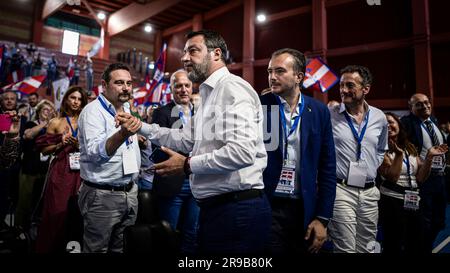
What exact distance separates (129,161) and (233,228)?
44.2 inches

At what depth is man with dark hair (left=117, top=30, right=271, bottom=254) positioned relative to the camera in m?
1.31

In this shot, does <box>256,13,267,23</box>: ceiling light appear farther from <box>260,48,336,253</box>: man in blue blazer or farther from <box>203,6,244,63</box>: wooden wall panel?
<box>260,48,336,253</box>: man in blue blazer

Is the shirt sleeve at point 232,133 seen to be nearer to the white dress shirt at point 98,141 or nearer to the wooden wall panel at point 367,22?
the white dress shirt at point 98,141

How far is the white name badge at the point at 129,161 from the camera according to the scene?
2.17 meters

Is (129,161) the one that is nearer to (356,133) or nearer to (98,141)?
(98,141)

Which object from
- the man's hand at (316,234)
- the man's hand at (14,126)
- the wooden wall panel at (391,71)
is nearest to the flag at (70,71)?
the man's hand at (14,126)

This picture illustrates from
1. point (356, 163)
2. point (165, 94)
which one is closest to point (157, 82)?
point (165, 94)

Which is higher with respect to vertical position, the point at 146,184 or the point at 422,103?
the point at 422,103

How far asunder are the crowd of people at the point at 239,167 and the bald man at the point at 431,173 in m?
0.02

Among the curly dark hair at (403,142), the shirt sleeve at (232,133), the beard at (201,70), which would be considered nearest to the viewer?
the shirt sleeve at (232,133)

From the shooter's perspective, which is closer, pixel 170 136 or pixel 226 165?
pixel 226 165

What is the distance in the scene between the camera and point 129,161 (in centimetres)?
221
